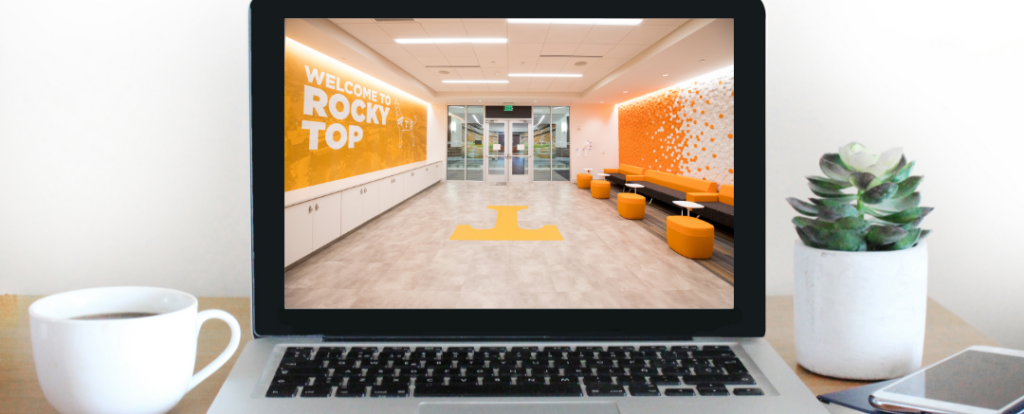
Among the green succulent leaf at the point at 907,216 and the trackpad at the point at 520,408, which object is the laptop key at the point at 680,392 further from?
the green succulent leaf at the point at 907,216

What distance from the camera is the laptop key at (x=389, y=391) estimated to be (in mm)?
693

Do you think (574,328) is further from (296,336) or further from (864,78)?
(864,78)

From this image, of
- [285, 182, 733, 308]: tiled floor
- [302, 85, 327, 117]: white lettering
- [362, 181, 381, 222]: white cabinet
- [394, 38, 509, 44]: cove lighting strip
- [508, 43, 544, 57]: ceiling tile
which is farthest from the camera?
[508, 43, 544, 57]: ceiling tile

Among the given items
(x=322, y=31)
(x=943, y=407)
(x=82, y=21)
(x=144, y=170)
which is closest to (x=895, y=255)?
(x=943, y=407)

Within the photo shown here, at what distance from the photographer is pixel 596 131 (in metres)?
16.1

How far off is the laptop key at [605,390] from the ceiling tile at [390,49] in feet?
20.8

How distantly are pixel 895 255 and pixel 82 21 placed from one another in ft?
6.48

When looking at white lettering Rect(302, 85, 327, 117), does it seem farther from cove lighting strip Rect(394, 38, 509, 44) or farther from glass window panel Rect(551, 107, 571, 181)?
glass window panel Rect(551, 107, 571, 181)

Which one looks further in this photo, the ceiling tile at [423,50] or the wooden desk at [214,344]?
the ceiling tile at [423,50]

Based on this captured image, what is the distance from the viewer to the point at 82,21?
1.40 metres

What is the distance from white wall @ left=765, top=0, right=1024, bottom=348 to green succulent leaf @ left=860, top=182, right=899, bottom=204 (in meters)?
0.54

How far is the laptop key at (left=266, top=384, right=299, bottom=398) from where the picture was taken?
695mm

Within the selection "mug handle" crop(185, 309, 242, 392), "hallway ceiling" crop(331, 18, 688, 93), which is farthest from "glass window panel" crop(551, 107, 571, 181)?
"mug handle" crop(185, 309, 242, 392)

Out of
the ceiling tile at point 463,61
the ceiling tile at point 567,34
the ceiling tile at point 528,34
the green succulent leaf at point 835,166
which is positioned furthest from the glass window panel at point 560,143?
the green succulent leaf at point 835,166
